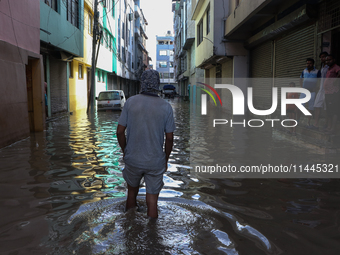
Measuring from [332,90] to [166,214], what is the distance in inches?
233

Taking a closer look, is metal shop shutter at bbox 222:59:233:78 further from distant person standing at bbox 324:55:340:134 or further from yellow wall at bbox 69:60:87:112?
distant person standing at bbox 324:55:340:134

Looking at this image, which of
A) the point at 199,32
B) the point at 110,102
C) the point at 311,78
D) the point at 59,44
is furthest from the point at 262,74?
the point at 199,32

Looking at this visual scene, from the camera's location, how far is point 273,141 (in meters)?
Result: 10.0

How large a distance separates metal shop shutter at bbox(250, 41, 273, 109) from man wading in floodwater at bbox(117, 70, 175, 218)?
38.5 ft

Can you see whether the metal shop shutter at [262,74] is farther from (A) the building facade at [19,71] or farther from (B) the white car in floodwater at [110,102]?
(B) the white car in floodwater at [110,102]

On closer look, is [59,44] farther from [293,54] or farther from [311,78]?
[311,78]

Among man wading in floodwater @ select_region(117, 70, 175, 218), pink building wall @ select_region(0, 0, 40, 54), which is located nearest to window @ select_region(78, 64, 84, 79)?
pink building wall @ select_region(0, 0, 40, 54)

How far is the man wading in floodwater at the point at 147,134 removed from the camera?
12.2 ft

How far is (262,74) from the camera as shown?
16.1 metres

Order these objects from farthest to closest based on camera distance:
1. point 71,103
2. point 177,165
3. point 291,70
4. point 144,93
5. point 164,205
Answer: point 71,103, point 291,70, point 177,165, point 164,205, point 144,93

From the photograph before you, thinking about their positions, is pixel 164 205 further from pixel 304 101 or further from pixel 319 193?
pixel 304 101

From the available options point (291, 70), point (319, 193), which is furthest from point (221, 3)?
point (319, 193)

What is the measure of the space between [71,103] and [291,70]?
1416 cm

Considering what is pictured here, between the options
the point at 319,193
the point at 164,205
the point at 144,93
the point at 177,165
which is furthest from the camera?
the point at 177,165
